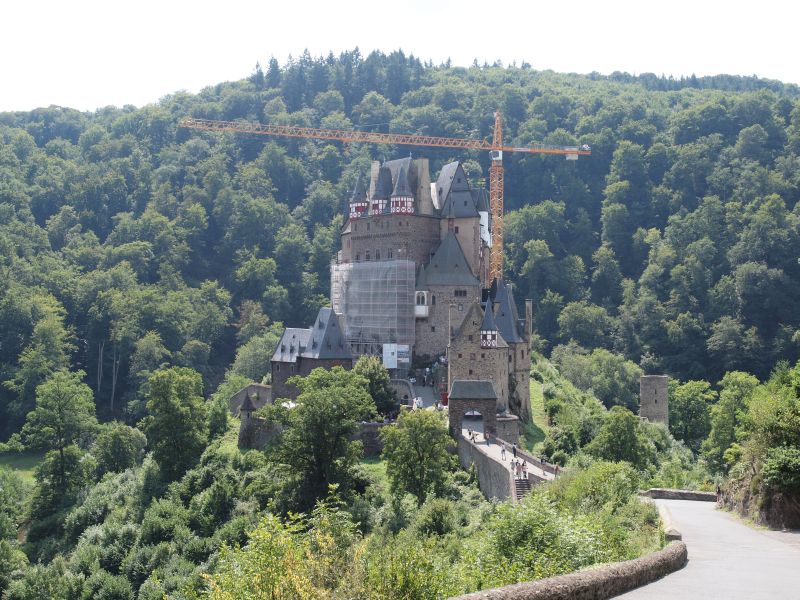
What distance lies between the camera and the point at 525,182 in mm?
148250

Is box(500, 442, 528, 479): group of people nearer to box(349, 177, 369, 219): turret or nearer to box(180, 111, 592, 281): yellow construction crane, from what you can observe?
box(349, 177, 369, 219): turret

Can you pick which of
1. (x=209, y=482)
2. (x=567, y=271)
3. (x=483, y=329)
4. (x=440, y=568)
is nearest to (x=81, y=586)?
(x=209, y=482)

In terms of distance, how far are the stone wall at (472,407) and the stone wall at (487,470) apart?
4.21 ft

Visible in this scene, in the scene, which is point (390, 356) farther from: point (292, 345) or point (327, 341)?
point (292, 345)

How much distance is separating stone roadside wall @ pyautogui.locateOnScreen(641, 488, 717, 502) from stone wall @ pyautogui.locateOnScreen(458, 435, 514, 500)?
6561 millimetres

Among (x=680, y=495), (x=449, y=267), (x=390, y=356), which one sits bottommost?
(x=680, y=495)

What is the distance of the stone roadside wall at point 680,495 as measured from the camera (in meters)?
36.6

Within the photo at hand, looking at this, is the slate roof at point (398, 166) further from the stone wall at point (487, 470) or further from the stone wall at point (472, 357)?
the stone wall at point (487, 470)

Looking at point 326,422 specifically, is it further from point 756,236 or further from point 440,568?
point 756,236

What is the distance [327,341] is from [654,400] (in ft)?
87.0

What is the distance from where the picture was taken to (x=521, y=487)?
4256 centimetres

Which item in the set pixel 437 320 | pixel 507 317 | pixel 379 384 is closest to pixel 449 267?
pixel 437 320

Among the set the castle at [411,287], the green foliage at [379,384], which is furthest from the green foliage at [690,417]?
the green foliage at [379,384]

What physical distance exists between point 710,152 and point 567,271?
3061cm
